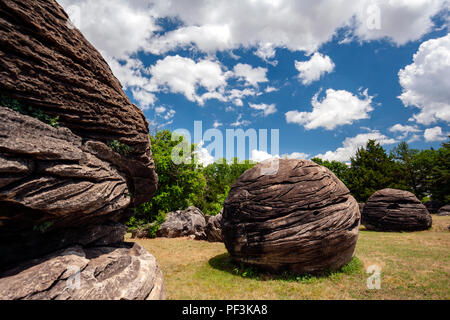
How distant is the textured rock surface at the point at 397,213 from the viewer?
1989 centimetres

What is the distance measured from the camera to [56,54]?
220 inches

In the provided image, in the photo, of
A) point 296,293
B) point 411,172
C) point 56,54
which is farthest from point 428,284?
point 411,172

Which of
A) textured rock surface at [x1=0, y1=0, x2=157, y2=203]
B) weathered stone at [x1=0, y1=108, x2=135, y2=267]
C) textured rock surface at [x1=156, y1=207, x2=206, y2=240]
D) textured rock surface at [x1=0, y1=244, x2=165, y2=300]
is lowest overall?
textured rock surface at [x1=156, y1=207, x2=206, y2=240]

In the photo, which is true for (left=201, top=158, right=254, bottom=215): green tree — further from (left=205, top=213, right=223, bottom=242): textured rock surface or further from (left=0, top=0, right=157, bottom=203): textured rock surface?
(left=0, top=0, right=157, bottom=203): textured rock surface

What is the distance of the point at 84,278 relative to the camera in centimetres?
533

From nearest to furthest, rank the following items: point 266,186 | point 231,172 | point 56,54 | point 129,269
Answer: point 56,54 → point 129,269 → point 266,186 → point 231,172

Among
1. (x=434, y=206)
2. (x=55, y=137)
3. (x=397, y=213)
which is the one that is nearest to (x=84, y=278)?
(x=55, y=137)

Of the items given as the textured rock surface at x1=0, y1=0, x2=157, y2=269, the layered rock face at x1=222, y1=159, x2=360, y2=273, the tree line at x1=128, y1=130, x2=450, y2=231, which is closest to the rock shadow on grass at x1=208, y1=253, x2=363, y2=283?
the layered rock face at x1=222, y1=159, x2=360, y2=273

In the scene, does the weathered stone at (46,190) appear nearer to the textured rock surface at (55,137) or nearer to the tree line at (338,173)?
the textured rock surface at (55,137)

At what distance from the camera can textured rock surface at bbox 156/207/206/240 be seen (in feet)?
65.1

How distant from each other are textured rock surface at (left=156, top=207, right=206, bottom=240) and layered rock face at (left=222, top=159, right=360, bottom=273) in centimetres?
1052

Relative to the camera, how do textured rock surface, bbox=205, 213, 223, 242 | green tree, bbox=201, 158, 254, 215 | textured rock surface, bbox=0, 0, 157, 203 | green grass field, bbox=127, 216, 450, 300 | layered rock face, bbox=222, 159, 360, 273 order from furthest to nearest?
green tree, bbox=201, 158, 254, 215 → textured rock surface, bbox=205, 213, 223, 242 → layered rock face, bbox=222, 159, 360, 273 → green grass field, bbox=127, 216, 450, 300 → textured rock surface, bbox=0, 0, 157, 203

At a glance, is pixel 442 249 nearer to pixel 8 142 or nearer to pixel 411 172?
pixel 8 142
